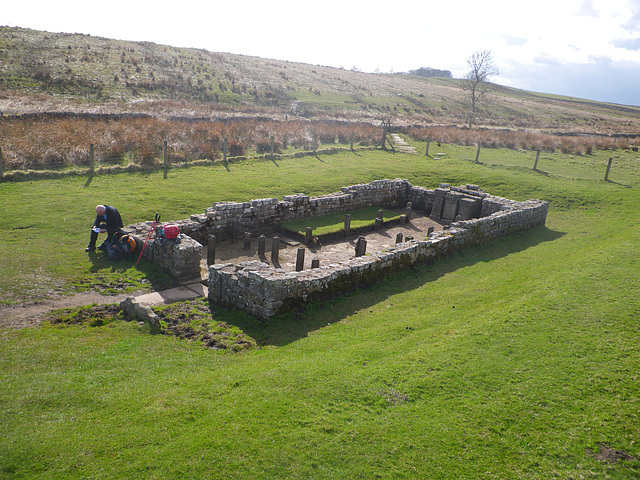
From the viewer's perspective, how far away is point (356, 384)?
8.18 metres

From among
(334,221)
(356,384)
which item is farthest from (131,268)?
(334,221)

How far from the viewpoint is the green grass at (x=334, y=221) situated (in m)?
19.8

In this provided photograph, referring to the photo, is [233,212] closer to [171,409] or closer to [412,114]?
[171,409]

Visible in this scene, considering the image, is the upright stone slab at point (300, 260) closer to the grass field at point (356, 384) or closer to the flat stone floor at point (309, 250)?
the flat stone floor at point (309, 250)

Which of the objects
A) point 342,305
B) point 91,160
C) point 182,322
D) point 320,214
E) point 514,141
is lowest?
point 182,322

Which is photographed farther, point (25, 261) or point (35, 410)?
point (25, 261)

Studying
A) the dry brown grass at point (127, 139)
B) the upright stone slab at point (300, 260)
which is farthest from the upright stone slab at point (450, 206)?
the dry brown grass at point (127, 139)

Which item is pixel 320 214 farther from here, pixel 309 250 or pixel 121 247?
pixel 121 247

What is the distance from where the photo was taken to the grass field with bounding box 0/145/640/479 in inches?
250

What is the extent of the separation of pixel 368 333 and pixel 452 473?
194 inches

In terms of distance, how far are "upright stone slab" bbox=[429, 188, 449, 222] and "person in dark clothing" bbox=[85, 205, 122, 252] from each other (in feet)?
53.6

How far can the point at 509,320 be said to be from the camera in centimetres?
1026

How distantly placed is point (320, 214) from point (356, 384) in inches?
576

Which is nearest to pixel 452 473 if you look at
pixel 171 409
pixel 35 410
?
pixel 171 409
